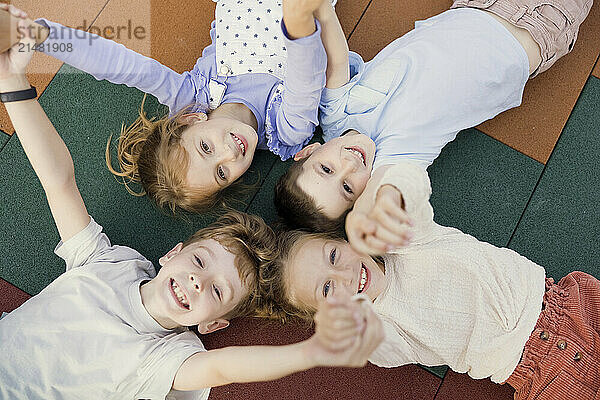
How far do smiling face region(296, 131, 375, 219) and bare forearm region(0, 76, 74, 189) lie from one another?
0.61 m

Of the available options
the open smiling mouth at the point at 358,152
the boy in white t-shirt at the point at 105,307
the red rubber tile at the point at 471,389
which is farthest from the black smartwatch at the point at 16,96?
the red rubber tile at the point at 471,389

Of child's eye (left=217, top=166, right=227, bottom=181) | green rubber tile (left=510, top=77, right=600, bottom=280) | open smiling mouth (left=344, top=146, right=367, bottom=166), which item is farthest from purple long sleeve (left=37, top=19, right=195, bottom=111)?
green rubber tile (left=510, top=77, right=600, bottom=280)

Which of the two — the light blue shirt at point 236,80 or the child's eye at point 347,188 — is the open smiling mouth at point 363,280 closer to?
the child's eye at point 347,188

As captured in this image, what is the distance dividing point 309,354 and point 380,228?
0.84ft

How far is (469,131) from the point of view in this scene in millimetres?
1808

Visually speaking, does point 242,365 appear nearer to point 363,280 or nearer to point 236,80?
point 363,280

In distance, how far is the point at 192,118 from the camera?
161cm

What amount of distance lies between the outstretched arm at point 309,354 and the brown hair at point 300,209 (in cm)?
46

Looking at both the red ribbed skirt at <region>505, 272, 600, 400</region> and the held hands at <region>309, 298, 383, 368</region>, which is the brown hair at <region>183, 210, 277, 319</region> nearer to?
the held hands at <region>309, 298, 383, 368</region>

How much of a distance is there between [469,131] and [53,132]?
1.22m

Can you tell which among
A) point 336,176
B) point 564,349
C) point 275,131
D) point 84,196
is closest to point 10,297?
point 84,196

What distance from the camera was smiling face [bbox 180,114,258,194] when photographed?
1.51 meters

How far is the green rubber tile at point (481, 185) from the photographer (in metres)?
1.76

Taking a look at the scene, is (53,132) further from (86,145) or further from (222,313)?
(222,313)
